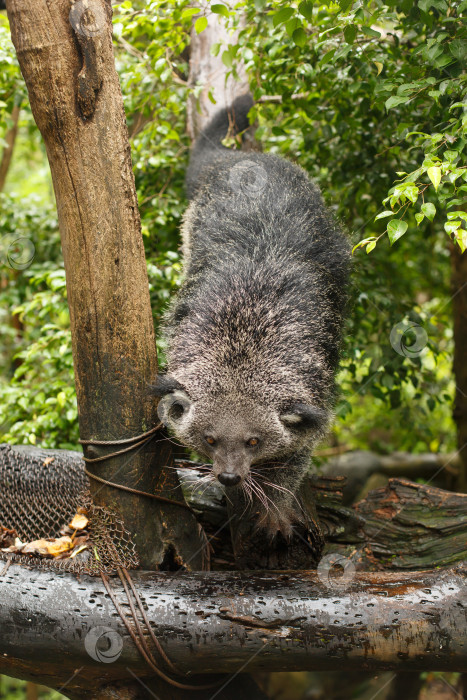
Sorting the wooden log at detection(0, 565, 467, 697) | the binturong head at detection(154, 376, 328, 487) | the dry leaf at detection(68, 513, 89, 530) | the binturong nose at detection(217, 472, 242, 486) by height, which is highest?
the binturong head at detection(154, 376, 328, 487)

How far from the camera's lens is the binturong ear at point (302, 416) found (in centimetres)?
266

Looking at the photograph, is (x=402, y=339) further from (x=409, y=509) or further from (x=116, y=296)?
(x=116, y=296)

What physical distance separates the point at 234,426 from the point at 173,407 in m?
0.32

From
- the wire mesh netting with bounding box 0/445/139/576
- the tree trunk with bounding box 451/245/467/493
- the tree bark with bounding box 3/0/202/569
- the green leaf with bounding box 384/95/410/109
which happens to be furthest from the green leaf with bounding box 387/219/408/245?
the tree trunk with bounding box 451/245/467/493

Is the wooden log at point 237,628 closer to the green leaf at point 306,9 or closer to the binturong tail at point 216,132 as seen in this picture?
the green leaf at point 306,9

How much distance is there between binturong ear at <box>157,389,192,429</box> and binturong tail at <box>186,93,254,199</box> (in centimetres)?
184

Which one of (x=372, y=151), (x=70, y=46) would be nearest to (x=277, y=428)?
(x=70, y=46)

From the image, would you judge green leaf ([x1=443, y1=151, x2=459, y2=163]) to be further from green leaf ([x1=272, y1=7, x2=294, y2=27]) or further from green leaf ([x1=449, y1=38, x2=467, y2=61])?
green leaf ([x1=272, y1=7, x2=294, y2=27])

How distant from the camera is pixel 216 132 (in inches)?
166

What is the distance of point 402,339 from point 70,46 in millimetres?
2453

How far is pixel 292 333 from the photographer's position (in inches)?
108

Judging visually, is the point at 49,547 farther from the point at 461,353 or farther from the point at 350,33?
the point at 461,353

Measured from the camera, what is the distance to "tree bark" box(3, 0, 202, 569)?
2336 millimetres

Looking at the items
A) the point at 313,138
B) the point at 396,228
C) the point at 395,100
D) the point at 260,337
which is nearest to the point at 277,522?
the point at 260,337
